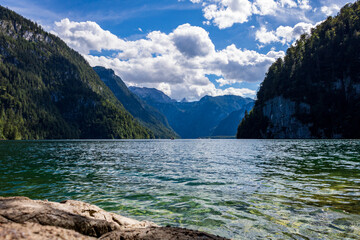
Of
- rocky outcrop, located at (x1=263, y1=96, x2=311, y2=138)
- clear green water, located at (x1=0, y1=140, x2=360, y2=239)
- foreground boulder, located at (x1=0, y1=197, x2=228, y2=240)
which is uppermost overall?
rocky outcrop, located at (x1=263, y1=96, x2=311, y2=138)

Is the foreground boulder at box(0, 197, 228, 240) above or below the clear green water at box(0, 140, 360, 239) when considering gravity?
above

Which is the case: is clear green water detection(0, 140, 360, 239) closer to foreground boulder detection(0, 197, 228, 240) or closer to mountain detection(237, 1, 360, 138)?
foreground boulder detection(0, 197, 228, 240)

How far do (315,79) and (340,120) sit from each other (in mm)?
40378

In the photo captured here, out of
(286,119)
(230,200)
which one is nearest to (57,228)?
(230,200)

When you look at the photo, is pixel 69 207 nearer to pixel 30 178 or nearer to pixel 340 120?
pixel 30 178

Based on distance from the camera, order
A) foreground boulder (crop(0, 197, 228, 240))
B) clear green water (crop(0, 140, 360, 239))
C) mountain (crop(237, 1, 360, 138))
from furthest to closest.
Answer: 1. mountain (crop(237, 1, 360, 138))
2. clear green water (crop(0, 140, 360, 239))
3. foreground boulder (crop(0, 197, 228, 240))

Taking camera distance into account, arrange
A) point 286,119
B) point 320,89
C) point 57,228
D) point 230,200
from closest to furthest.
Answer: point 57,228 < point 230,200 < point 320,89 < point 286,119

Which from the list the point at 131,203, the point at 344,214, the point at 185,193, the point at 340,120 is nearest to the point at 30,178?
the point at 131,203

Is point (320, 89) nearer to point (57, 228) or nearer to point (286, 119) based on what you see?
point (286, 119)

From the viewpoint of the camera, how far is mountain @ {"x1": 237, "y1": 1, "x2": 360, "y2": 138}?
5659 inches

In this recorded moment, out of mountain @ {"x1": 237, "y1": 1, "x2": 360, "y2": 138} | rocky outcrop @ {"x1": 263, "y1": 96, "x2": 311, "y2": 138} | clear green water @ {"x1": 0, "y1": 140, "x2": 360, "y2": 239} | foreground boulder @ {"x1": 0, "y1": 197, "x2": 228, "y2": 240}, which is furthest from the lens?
rocky outcrop @ {"x1": 263, "y1": 96, "x2": 311, "y2": 138}

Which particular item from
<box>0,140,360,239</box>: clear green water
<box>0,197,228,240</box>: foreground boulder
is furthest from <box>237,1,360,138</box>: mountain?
<box>0,197,228,240</box>: foreground boulder

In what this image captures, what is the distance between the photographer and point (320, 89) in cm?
16062

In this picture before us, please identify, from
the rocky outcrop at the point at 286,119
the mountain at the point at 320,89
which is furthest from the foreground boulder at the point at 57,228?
the rocky outcrop at the point at 286,119
